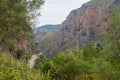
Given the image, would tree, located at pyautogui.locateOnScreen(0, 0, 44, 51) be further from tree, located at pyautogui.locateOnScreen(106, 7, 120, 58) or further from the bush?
the bush

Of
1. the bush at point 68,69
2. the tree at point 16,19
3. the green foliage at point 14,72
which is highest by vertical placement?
the tree at point 16,19

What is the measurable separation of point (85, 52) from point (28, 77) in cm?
6899

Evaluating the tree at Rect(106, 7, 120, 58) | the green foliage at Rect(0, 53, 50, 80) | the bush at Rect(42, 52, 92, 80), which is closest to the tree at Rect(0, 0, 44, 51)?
the green foliage at Rect(0, 53, 50, 80)

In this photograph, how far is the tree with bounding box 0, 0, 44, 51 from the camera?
76.7 ft

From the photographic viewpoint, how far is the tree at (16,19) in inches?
920

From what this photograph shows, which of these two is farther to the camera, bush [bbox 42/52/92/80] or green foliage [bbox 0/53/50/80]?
bush [bbox 42/52/92/80]

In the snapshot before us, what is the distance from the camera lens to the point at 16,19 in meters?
23.9

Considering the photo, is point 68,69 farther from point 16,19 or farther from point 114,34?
point 16,19

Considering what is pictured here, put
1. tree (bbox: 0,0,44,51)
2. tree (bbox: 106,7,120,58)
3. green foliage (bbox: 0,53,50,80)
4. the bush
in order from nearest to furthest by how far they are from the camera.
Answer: green foliage (bbox: 0,53,50,80), tree (bbox: 0,0,44,51), tree (bbox: 106,7,120,58), the bush

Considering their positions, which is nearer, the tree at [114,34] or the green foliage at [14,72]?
the green foliage at [14,72]

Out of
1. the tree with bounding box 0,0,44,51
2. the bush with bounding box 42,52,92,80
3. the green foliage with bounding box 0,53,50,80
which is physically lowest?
the bush with bounding box 42,52,92,80

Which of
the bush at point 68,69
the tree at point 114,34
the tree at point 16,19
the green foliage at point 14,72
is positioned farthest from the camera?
the bush at point 68,69

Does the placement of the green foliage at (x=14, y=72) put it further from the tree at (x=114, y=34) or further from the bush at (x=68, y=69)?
the bush at (x=68, y=69)

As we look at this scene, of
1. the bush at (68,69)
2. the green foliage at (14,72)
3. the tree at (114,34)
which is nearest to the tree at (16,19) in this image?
the green foliage at (14,72)
